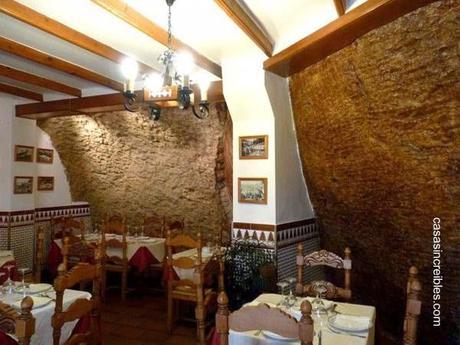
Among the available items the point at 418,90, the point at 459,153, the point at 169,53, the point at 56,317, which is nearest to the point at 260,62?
the point at 169,53

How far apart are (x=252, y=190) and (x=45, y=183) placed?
3.94 meters

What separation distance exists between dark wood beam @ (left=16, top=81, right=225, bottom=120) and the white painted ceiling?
655mm

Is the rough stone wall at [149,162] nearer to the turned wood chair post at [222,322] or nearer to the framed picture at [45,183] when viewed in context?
the framed picture at [45,183]

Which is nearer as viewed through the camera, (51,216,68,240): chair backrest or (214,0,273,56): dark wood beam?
(214,0,273,56): dark wood beam

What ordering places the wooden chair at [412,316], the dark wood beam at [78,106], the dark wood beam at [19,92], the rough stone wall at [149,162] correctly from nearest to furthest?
the wooden chair at [412,316] → the dark wood beam at [78,106] → the dark wood beam at [19,92] → the rough stone wall at [149,162]

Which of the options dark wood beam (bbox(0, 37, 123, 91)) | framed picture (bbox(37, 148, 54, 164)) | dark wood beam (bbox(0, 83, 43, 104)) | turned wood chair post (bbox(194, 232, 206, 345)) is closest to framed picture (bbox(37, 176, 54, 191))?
framed picture (bbox(37, 148, 54, 164))

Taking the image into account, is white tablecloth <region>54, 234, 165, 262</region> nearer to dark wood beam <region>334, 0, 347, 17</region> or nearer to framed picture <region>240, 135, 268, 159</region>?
framed picture <region>240, 135, 268, 159</region>

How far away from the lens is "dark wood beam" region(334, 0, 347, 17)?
7.70 ft

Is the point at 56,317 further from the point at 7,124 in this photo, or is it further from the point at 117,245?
the point at 7,124

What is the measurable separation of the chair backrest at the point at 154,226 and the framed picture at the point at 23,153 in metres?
1.96

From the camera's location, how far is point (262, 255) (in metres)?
3.64

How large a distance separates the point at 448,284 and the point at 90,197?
18.3 feet

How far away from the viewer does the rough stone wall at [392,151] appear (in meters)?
2.09

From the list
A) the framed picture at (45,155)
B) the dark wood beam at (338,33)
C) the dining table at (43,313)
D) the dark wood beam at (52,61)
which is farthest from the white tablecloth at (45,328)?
the framed picture at (45,155)
